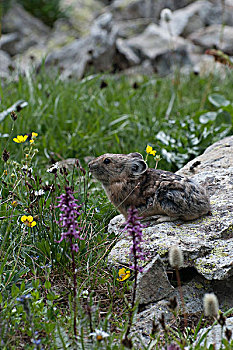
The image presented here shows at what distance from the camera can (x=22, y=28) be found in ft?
49.1

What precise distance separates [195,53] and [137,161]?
31.3 feet

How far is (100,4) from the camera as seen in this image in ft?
54.7

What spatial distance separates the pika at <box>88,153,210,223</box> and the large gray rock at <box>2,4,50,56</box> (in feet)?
35.7

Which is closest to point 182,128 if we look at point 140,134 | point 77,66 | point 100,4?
point 140,134

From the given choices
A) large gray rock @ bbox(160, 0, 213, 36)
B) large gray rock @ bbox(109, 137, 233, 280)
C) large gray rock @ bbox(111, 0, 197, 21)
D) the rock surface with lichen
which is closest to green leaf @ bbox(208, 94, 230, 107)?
large gray rock @ bbox(109, 137, 233, 280)

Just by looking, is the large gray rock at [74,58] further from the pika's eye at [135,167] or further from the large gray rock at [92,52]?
the pika's eye at [135,167]

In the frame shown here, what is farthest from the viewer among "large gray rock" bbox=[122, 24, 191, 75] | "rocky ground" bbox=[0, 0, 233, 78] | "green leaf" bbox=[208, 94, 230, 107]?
"large gray rock" bbox=[122, 24, 191, 75]

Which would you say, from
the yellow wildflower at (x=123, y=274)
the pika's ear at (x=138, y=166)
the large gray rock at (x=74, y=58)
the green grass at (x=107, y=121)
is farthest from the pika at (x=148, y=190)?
the large gray rock at (x=74, y=58)

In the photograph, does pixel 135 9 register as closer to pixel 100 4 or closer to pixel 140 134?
pixel 100 4

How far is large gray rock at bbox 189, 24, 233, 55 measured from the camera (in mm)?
12820

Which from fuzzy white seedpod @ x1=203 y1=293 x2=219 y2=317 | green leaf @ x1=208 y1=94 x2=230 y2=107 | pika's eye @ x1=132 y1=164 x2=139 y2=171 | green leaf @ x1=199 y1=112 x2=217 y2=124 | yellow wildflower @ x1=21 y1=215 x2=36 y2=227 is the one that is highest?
yellow wildflower @ x1=21 y1=215 x2=36 y2=227

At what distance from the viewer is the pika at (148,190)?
3781 mm

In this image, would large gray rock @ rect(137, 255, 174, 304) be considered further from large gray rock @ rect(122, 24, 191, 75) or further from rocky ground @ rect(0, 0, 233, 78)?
large gray rock @ rect(122, 24, 191, 75)

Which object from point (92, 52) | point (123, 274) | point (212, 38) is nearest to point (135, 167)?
point (123, 274)
